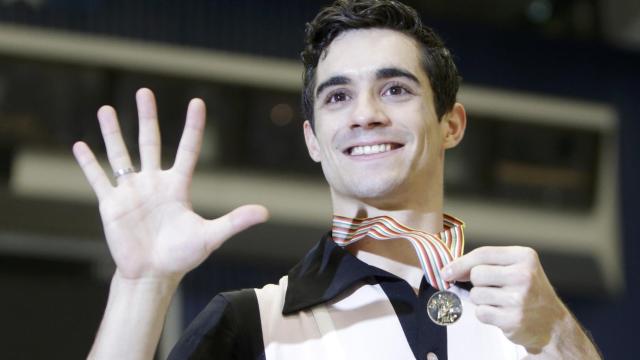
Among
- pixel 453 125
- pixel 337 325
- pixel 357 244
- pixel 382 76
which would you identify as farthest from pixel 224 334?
pixel 453 125

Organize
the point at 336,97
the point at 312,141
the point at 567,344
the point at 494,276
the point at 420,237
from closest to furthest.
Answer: the point at 494,276, the point at 567,344, the point at 420,237, the point at 336,97, the point at 312,141

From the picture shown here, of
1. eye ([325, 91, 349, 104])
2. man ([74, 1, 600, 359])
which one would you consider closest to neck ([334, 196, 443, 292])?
man ([74, 1, 600, 359])

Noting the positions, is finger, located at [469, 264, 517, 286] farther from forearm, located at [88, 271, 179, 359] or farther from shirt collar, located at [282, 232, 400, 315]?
forearm, located at [88, 271, 179, 359]

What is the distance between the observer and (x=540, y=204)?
24.2 ft

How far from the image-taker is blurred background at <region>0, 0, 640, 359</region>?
630 centimetres

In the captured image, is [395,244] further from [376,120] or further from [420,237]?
[376,120]

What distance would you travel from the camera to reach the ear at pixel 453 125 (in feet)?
7.07

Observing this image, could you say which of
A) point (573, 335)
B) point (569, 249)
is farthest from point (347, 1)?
point (569, 249)

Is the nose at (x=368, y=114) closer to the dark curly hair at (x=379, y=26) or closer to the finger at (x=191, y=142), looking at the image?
the dark curly hair at (x=379, y=26)

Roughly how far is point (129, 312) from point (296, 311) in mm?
371

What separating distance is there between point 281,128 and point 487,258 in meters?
5.25

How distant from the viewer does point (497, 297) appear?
1615 millimetres

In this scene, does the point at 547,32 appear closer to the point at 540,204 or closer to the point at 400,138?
the point at 540,204

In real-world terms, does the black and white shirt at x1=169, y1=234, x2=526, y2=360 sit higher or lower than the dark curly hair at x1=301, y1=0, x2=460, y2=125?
lower
